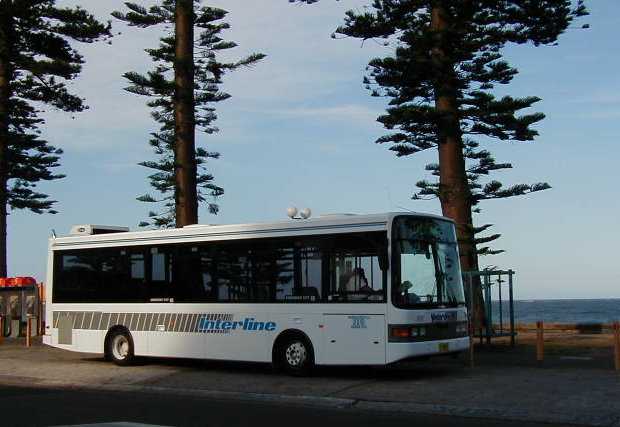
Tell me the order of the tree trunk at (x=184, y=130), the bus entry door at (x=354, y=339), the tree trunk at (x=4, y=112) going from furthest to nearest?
1. the tree trunk at (x=4, y=112)
2. the tree trunk at (x=184, y=130)
3. the bus entry door at (x=354, y=339)

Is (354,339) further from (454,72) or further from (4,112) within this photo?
(4,112)

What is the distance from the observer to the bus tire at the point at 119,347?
59.9ft

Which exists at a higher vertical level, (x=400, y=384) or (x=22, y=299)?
(x=22, y=299)

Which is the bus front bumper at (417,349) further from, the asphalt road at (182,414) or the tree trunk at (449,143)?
the tree trunk at (449,143)

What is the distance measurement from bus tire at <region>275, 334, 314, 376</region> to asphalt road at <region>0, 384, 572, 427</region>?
2.17 metres

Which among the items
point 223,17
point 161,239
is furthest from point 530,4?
point 161,239

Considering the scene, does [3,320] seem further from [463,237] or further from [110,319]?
[463,237]

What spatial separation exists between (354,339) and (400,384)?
109 cm

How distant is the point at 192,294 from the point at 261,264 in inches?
74.2

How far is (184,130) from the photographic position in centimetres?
2414

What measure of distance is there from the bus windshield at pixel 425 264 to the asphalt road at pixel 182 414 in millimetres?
2845

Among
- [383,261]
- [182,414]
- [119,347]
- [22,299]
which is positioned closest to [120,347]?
[119,347]

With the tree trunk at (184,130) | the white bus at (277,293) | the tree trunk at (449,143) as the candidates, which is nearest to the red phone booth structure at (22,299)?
the tree trunk at (184,130)

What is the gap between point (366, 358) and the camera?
1457 centimetres
